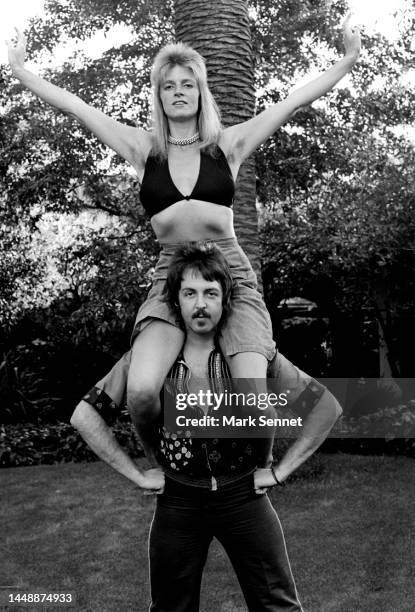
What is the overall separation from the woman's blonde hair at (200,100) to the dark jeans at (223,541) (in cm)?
151

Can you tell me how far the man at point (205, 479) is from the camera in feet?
9.33

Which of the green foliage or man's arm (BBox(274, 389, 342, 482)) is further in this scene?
the green foliage

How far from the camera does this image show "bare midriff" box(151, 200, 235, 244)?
3170 millimetres

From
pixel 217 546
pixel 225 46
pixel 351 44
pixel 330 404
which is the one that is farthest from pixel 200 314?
pixel 217 546

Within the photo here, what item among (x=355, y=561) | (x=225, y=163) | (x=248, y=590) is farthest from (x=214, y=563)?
(x=225, y=163)

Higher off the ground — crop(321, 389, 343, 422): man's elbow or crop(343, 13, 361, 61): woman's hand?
crop(343, 13, 361, 61): woman's hand

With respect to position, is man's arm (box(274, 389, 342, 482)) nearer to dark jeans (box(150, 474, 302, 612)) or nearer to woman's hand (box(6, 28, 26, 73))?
dark jeans (box(150, 474, 302, 612))

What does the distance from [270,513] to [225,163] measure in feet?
5.04

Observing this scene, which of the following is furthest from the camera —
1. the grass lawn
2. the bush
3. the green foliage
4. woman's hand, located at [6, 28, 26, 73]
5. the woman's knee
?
the green foliage

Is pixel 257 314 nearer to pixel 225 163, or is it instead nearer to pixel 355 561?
pixel 225 163

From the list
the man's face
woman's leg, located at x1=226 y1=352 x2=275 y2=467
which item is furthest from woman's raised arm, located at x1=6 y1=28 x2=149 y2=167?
woman's leg, located at x1=226 y1=352 x2=275 y2=467

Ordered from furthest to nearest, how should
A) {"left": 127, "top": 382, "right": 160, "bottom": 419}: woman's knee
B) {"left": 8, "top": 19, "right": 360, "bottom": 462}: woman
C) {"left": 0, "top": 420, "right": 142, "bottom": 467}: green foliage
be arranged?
{"left": 0, "top": 420, "right": 142, "bottom": 467}: green foliage
{"left": 8, "top": 19, "right": 360, "bottom": 462}: woman
{"left": 127, "top": 382, "right": 160, "bottom": 419}: woman's knee

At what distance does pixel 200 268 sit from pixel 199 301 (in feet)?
0.45

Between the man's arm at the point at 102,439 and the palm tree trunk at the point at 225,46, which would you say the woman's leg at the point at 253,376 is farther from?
the palm tree trunk at the point at 225,46
